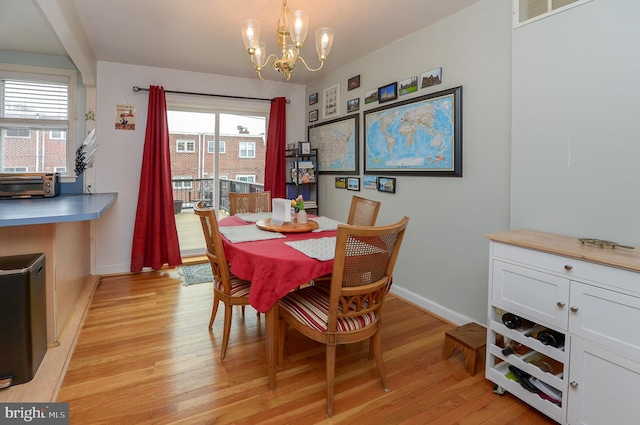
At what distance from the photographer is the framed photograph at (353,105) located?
3.53 m

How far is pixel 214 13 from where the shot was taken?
2.53 m

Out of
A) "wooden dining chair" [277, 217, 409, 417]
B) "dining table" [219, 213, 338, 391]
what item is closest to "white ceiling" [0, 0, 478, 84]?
"dining table" [219, 213, 338, 391]

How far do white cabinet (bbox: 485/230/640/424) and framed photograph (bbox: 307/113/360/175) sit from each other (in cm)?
209

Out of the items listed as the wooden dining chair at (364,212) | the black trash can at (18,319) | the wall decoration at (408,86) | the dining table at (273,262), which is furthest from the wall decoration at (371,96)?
the black trash can at (18,319)

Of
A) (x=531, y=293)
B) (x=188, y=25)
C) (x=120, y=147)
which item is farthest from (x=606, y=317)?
(x=120, y=147)

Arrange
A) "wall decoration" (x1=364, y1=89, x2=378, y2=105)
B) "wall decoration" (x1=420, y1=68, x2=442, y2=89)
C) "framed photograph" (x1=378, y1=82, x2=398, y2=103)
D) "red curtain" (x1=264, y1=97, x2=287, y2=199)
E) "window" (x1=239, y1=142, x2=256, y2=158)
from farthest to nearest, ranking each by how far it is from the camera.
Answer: "window" (x1=239, y1=142, x2=256, y2=158) → "red curtain" (x1=264, y1=97, x2=287, y2=199) → "wall decoration" (x1=364, y1=89, x2=378, y2=105) → "framed photograph" (x1=378, y1=82, x2=398, y2=103) → "wall decoration" (x1=420, y1=68, x2=442, y2=89)

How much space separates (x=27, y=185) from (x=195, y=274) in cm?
170

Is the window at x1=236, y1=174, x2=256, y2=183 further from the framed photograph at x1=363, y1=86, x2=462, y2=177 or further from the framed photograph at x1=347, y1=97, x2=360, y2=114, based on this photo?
the framed photograph at x1=363, y1=86, x2=462, y2=177

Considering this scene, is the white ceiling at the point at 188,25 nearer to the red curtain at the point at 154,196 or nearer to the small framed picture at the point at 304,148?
the red curtain at the point at 154,196

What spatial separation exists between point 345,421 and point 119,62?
162 inches

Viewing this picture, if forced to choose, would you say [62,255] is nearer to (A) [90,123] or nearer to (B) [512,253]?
(A) [90,123]

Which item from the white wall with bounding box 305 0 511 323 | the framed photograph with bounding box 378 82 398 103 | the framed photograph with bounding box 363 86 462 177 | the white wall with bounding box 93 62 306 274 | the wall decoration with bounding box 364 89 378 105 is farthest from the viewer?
the white wall with bounding box 93 62 306 274

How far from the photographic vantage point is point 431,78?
2674 mm

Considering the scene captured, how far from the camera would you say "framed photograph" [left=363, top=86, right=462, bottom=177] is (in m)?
2.50
